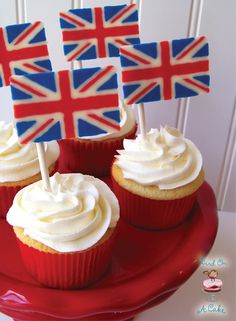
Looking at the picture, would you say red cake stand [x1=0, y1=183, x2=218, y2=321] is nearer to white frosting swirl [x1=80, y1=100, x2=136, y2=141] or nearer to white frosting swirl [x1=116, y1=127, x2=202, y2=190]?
white frosting swirl [x1=116, y1=127, x2=202, y2=190]

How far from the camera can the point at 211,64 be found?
1471mm

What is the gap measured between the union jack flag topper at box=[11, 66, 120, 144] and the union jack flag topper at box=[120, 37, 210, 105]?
0.37 feet

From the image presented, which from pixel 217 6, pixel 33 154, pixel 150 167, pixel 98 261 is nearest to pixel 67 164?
pixel 33 154

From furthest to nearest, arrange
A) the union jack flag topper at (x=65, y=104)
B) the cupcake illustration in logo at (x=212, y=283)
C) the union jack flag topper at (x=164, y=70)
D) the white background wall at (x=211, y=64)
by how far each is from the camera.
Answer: the white background wall at (x=211, y=64) < the cupcake illustration in logo at (x=212, y=283) < the union jack flag topper at (x=164, y=70) < the union jack flag topper at (x=65, y=104)

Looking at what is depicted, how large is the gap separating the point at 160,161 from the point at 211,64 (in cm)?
52

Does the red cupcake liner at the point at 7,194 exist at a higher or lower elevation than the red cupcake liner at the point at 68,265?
higher

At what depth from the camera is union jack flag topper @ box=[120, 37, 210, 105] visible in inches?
38.5

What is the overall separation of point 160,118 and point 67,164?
42 cm

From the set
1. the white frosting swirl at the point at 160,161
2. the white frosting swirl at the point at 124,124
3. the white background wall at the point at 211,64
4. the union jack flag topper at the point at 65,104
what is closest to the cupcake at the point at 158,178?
the white frosting swirl at the point at 160,161

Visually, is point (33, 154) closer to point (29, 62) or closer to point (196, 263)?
point (29, 62)

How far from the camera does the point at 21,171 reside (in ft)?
3.69

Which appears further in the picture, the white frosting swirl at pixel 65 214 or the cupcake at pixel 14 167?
the cupcake at pixel 14 167

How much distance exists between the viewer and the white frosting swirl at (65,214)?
92 centimetres

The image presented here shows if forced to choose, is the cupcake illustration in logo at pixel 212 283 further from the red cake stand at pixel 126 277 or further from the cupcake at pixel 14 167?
the cupcake at pixel 14 167
